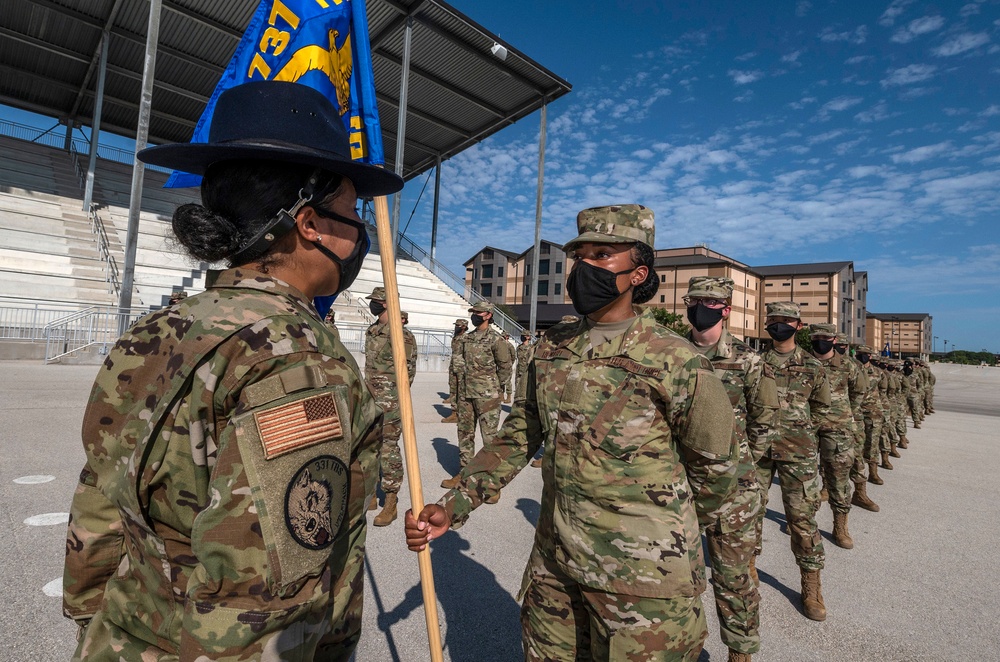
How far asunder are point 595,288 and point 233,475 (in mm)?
1651

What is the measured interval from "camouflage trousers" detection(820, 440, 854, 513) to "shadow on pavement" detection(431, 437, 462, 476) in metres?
4.14

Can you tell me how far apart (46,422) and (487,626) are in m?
7.20

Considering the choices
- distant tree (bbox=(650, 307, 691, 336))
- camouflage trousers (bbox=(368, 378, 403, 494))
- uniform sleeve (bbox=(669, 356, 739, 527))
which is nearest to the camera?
uniform sleeve (bbox=(669, 356, 739, 527))

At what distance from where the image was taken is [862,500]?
624 centimetres

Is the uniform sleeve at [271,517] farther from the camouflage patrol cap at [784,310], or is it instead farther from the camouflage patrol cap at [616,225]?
the camouflage patrol cap at [784,310]

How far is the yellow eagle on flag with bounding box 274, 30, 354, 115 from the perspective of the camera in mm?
1604

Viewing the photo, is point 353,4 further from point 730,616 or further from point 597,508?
point 730,616

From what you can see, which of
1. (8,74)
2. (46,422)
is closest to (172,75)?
(8,74)

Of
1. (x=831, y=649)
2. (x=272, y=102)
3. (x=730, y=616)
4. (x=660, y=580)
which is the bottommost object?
(x=831, y=649)

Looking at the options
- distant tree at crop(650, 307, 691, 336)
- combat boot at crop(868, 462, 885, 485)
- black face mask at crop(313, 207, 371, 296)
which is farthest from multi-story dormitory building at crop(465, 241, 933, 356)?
black face mask at crop(313, 207, 371, 296)

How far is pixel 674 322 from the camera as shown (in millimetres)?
34500

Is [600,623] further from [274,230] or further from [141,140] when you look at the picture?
[141,140]

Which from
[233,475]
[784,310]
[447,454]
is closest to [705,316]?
[784,310]

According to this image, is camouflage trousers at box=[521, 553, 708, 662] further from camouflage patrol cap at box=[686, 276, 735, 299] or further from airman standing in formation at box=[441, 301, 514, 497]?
airman standing in formation at box=[441, 301, 514, 497]
